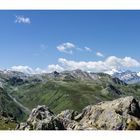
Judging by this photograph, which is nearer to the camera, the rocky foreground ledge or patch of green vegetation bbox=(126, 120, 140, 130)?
patch of green vegetation bbox=(126, 120, 140, 130)

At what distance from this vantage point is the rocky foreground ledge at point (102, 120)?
29.3 m

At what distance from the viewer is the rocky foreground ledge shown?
29.3 m

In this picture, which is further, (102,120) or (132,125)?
(102,120)

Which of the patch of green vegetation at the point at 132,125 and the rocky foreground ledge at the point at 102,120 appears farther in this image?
the rocky foreground ledge at the point at 102,120

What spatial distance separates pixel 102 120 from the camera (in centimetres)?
3241

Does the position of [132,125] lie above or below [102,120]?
below
